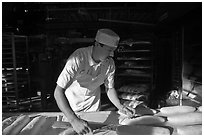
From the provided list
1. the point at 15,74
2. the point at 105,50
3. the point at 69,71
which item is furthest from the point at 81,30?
the point at 69,71

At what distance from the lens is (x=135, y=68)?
147 inches

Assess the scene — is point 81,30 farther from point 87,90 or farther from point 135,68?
point 87,90

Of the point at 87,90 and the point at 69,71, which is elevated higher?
the point at 69,71

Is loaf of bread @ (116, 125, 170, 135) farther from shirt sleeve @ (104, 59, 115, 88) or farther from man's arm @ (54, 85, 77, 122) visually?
shirt sleeve @ (104, 59, 115, 88)

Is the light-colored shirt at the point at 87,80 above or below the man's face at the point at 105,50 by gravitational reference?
below

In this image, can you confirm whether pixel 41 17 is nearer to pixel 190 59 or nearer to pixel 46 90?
pixel 46 90

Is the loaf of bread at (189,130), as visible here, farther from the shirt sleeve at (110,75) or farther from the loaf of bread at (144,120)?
the shirt sleeve at (110,75)

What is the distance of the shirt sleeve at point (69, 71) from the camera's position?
149cm

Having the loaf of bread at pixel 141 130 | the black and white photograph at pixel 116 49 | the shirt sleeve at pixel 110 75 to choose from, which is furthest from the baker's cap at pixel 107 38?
the black and white photograph at pixel 116 49

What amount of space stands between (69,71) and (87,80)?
0.33m

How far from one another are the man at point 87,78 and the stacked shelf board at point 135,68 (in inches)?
66.2

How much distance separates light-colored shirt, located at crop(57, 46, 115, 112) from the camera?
171cm

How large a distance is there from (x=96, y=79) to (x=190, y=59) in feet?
5.07

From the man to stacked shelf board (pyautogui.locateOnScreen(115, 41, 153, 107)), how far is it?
1681 millimetres
